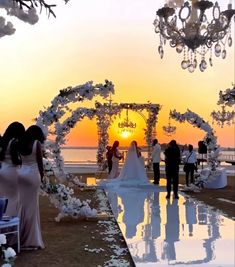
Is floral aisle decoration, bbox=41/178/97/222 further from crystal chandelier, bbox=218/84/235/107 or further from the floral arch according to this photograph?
crystal chandelier, bbox=218/84/235/107

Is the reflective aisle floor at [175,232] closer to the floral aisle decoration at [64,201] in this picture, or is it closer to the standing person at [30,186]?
the floral aisle decoration at [64,201]

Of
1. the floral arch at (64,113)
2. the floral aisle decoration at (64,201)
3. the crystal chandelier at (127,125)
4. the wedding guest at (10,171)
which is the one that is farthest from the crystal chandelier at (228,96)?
the crystal chandelier at (127,125)

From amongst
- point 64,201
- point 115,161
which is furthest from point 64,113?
point 115,161

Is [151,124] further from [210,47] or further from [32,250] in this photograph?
[32,250]


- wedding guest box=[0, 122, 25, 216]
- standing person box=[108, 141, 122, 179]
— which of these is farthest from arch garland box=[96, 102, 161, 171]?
wedding guest box=[0, 122, 25, 216]

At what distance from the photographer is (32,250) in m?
7.17

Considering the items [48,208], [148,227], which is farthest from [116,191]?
[148,227]

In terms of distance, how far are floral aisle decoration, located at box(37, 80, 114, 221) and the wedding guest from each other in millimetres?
2678

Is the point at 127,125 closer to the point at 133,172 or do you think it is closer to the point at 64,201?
the point at 133,172

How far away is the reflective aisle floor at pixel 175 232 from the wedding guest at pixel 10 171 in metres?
1.85

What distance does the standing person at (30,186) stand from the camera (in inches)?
286

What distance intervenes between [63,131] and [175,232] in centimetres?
839

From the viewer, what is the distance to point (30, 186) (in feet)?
24.3

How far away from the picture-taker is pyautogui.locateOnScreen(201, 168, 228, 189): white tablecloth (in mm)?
17922
